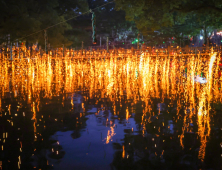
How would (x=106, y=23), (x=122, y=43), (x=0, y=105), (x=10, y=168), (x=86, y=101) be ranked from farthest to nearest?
1. (x=122, y=43)
2. (x=106, y=23)
3. (x=86, y=101)
4. (x=0, y=105)
5. (x=10, y=168)

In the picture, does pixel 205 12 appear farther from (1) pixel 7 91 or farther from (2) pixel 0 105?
(2) pixel 0 105

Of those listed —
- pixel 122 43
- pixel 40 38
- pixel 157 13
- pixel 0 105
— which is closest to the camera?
pixel 0 105

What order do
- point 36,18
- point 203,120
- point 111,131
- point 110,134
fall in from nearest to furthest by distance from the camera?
point 110,134
point 111,131
point 203,120
point 36,18

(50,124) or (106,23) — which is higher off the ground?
(106,23)

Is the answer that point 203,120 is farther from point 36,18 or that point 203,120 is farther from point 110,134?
point 36,18

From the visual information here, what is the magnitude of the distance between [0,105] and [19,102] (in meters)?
0.64

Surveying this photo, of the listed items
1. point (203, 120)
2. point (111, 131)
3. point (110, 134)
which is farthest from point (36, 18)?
point (110, 134)

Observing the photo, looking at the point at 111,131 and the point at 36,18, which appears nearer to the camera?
the point at 111,131

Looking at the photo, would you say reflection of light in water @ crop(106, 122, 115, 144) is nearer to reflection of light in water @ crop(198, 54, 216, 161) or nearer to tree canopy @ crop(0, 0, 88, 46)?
reflection of light in water @ crop(198, 54, 216, 161)

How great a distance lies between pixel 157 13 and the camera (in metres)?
29.2

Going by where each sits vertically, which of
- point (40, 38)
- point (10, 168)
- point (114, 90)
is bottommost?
point (10, 168)

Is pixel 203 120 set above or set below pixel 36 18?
below

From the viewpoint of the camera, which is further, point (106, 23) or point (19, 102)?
point (106, 23)

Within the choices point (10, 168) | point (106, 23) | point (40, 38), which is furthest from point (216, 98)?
point (106, 23)
